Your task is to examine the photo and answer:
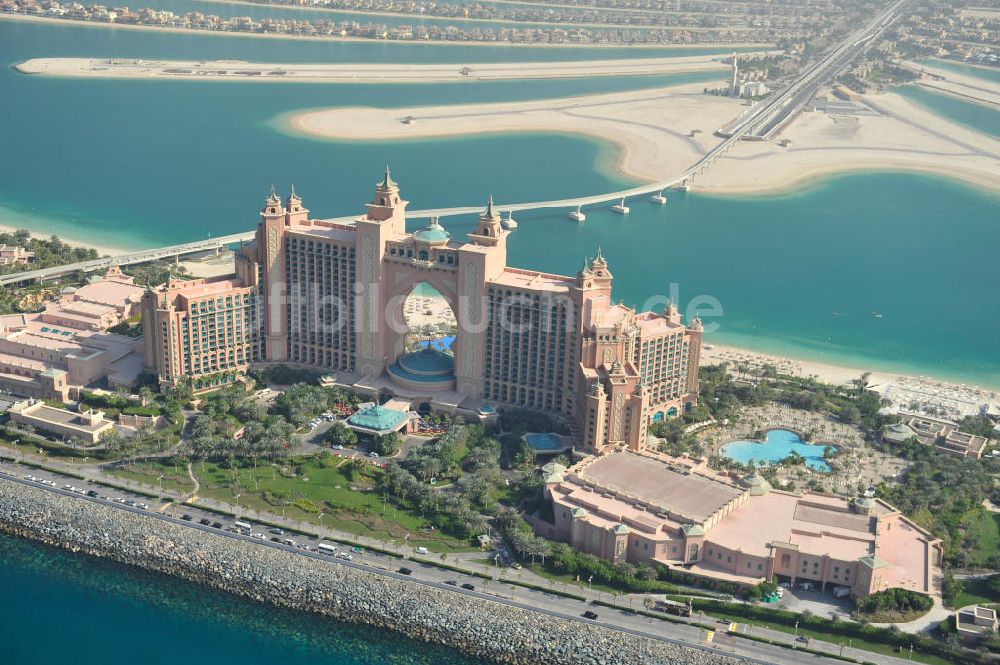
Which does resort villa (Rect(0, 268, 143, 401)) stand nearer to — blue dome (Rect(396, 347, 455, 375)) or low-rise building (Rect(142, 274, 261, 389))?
low-rise building (Rect(142, 274, 261, 389))

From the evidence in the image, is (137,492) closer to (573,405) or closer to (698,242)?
(573,405)

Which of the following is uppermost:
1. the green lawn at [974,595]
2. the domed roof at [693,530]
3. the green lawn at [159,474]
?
the domed roof at [693,530]

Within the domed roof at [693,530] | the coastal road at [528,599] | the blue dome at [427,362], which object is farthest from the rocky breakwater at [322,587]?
the blue dome at [427,362]

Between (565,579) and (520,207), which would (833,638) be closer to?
(565,579)

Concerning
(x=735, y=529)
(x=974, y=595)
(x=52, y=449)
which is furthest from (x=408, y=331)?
(x=974, y=595)

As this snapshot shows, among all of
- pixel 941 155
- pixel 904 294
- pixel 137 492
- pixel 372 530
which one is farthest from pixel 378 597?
pixel 941 155

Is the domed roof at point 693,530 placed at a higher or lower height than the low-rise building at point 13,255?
lower

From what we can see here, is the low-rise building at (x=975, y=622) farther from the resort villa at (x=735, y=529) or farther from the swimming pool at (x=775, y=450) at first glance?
the swimming pool at (x=775, y=450)
